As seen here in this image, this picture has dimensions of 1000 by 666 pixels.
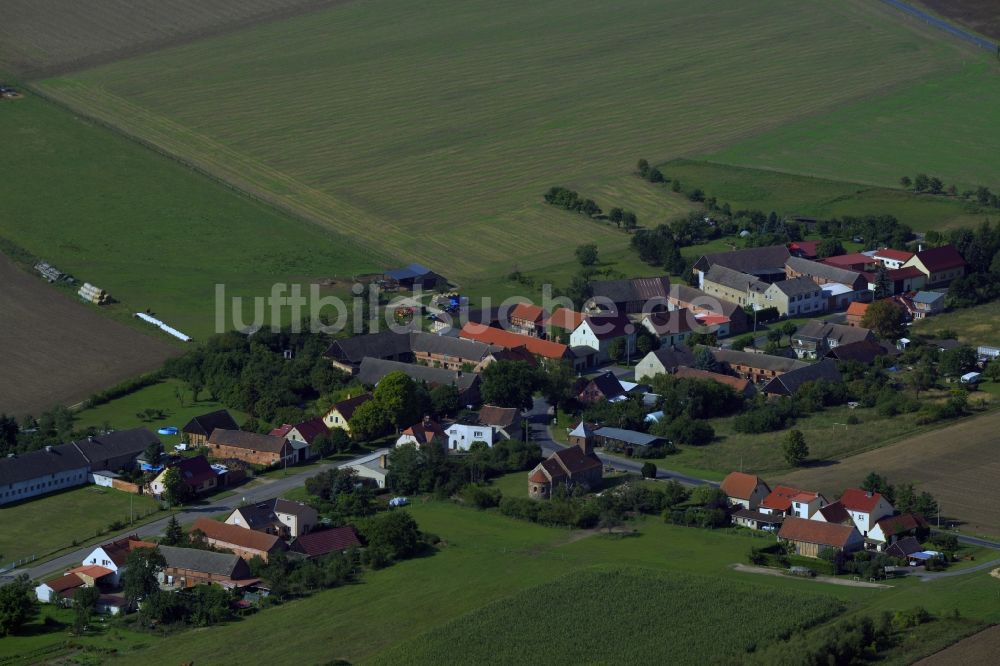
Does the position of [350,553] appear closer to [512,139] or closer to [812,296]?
[812,296]

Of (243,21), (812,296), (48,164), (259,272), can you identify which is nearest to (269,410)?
(259,272)

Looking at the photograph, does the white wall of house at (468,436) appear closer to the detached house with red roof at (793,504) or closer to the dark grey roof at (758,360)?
the detached house with red roof at (793,504)

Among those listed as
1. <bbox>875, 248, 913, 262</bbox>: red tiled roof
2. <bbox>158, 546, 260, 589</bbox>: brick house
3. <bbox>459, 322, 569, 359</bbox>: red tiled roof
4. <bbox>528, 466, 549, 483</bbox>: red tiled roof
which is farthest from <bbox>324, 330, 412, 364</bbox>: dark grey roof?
<bbox>875, 248, 913, 262</bbox>: red tiled roof

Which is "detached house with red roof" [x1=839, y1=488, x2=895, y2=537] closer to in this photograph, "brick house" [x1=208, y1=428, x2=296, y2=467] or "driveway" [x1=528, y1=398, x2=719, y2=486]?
"driveway" [x1=528, y1=398, x2=719, y2=486]

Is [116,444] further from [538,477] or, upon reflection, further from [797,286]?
[797,286]

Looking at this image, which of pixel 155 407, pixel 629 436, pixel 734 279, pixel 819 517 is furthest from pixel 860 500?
pixel 734 279

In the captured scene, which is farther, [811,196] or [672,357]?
[811,196]

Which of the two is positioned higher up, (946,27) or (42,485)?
(946,27)
